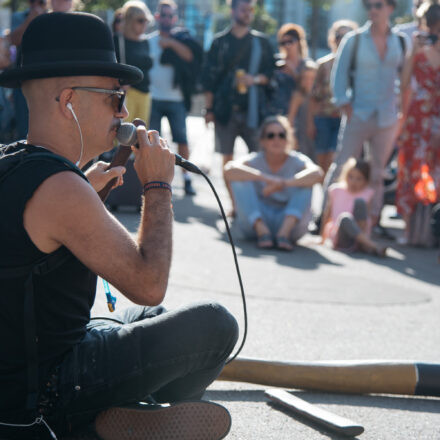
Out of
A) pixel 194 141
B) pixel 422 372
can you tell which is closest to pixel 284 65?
pixel 422 372

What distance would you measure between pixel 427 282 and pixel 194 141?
1628 cm

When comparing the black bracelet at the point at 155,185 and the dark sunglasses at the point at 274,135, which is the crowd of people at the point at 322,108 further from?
the black bracelet at the point at 155,185

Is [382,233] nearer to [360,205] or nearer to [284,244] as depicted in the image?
[360,205]

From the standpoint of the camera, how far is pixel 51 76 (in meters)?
2.89

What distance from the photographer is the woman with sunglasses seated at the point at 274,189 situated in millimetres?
8398

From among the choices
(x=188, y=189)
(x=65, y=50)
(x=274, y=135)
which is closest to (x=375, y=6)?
(x=274, y=135)

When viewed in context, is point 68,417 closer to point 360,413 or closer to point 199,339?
point 199,339

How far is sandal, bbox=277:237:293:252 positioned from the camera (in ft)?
26.9

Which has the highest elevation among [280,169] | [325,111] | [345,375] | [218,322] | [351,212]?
[218,322]

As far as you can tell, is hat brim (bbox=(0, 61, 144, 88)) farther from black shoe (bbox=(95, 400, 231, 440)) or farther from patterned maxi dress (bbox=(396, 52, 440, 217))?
A: patterned maxi dress (bbox=(396, 52, 440, 217))

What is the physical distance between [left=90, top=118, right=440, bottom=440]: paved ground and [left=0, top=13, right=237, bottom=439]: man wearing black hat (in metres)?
0.59

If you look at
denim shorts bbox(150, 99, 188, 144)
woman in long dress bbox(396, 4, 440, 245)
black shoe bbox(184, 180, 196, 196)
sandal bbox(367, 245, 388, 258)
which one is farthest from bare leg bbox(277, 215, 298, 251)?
black shoe bbox(184, 180, 196, 196)

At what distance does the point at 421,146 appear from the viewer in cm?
884

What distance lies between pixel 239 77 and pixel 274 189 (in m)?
1.85
